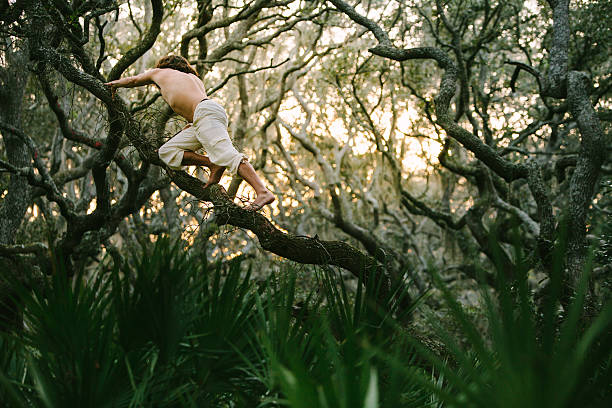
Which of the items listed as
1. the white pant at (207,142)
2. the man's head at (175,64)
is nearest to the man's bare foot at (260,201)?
the white pant at (207,142)

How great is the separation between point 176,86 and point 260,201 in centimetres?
152

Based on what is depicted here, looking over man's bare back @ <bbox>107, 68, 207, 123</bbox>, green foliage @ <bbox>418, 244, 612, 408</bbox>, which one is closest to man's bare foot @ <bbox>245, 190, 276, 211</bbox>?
A: man's bare back @ <bbox>107, 68, 207, 123</bbox>

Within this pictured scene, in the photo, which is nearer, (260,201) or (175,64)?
(260,201)

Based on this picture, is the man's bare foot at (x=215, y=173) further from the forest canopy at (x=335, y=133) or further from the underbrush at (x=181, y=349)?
the underbrush at (x=181, y=349)

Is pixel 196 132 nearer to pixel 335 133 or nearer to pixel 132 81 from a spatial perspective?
pixel 132 81

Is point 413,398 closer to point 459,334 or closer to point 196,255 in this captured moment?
point 196,255

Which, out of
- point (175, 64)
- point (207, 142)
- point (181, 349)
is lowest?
point (181, 349)

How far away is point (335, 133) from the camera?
16.4 metres

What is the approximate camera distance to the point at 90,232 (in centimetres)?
806

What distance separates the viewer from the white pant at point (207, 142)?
4309 mm

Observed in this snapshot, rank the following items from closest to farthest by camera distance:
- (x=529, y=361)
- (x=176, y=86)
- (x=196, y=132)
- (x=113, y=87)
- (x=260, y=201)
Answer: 1. (x=529, y=361)
2. (x=260, y=201)
3. (x=196, y=132)
4. (x=176, y=86)
5. (x=113, y=87)

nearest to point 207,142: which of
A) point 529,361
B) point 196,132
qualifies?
point 196,132

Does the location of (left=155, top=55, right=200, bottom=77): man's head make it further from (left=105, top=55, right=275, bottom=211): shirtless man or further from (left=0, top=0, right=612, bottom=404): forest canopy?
(left=0, top=0, right=612, bottom=404): forest canopy

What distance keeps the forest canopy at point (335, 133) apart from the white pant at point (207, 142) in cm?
21
